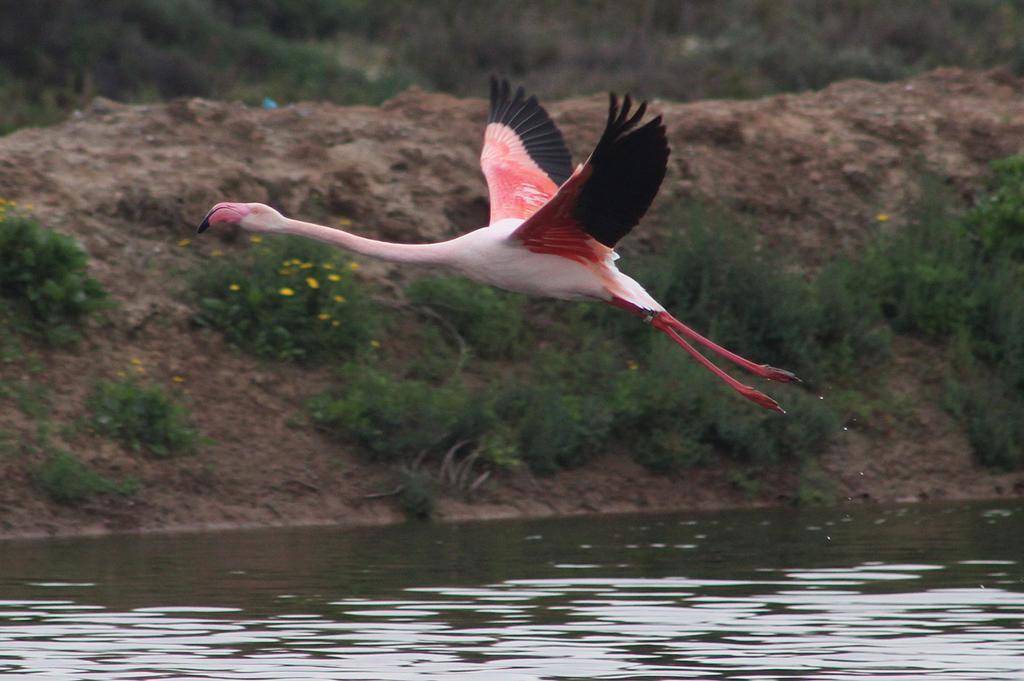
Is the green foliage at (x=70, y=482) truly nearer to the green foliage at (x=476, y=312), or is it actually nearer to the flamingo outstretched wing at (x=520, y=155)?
the flamingo outstretched wing at (x=520, y=155)

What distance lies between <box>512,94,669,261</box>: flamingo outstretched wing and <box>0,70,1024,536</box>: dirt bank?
14.0ft

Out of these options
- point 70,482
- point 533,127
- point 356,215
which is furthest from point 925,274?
point 70,482

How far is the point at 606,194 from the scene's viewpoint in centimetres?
925

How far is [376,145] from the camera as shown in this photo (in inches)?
689

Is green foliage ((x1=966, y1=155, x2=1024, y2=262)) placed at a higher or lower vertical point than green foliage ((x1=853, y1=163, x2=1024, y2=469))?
higher

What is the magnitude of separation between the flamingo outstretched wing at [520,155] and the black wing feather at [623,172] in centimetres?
188

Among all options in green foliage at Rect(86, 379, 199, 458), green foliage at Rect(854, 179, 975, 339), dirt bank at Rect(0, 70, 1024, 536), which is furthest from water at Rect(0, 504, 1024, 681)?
green foliage at Rect(854, 179, 975, 339)

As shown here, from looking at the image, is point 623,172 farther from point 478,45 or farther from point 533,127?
point 478,45

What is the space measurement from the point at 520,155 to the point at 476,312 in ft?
12.7

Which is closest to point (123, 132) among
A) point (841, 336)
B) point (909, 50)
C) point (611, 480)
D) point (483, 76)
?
point (611, 480)

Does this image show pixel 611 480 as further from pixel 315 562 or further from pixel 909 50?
pixel 909 50

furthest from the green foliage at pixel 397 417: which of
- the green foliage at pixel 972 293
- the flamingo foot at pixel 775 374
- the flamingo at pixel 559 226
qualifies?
the green foliage at pixel 972 293

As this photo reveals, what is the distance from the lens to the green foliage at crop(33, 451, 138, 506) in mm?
12977

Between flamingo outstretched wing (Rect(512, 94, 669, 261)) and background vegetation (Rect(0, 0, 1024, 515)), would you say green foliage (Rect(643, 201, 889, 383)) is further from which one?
flamingo outstretched wing (Rect(512, 94, 669, 261))
